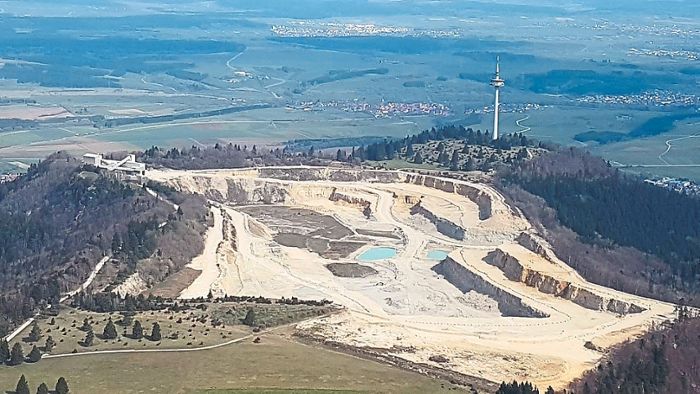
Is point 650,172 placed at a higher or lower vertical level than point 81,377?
lower

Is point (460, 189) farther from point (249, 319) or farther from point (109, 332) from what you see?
point (109, 332)

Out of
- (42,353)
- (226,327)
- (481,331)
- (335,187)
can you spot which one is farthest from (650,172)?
(42,353)

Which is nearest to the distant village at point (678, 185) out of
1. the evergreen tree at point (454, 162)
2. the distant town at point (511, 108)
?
the evergreen tree at point (454, 162)

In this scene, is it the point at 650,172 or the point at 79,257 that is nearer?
the point at 79,257

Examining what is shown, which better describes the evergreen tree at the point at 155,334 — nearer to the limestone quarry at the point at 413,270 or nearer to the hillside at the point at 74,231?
the hillside at the point at 74,231

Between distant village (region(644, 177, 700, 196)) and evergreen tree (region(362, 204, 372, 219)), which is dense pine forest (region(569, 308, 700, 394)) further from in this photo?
distant village (region(644, 177, 700, 196))

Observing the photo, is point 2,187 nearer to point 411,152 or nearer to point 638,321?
point 411,152
